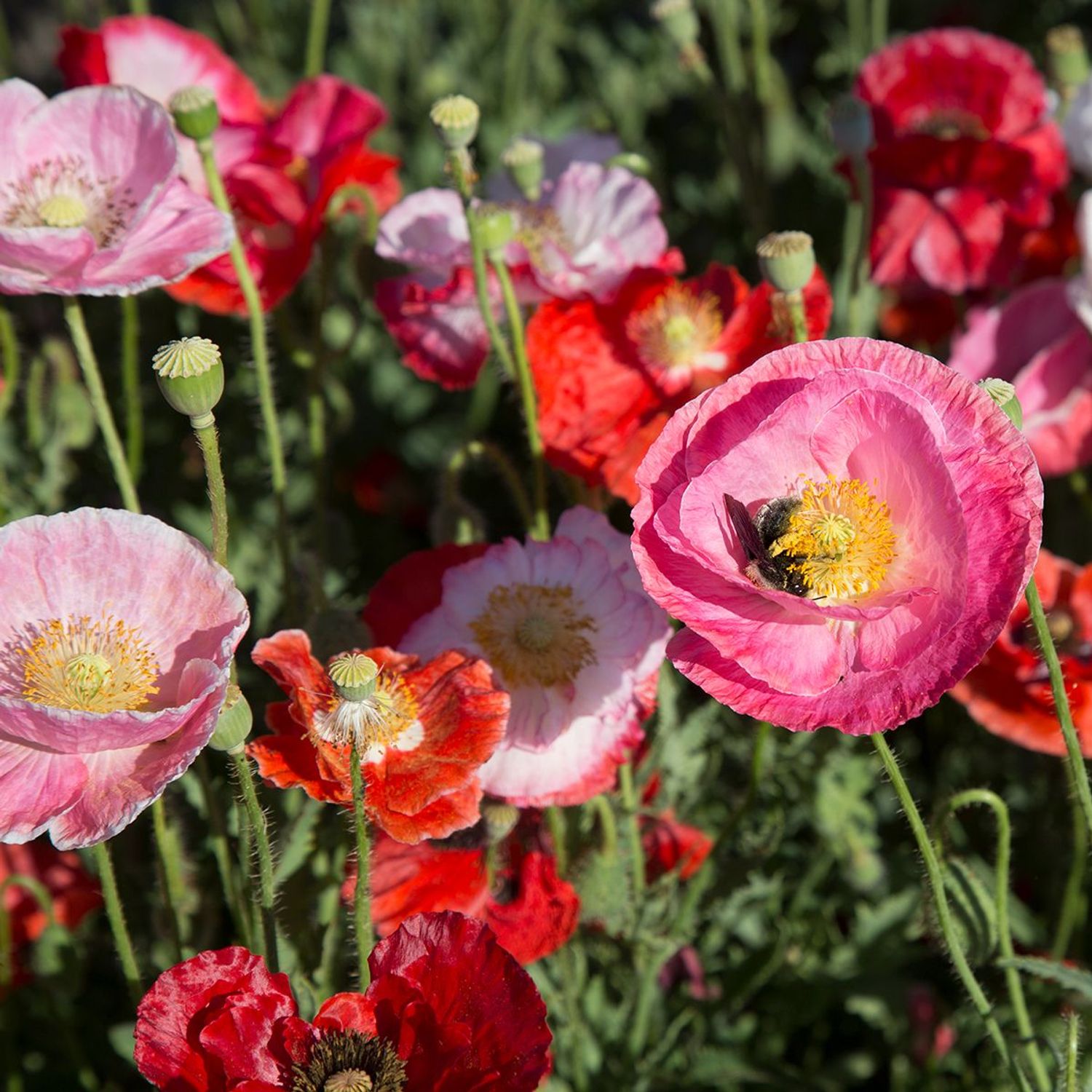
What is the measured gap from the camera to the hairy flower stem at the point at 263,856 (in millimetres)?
1017

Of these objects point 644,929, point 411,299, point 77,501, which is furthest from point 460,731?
point 77,501

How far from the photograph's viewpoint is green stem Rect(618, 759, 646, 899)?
132 cm

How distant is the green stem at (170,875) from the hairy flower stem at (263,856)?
113 mm

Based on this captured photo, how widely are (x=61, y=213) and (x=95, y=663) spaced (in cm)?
57

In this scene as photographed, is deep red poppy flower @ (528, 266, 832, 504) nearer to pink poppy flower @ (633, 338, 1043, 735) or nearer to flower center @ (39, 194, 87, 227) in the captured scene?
pink poppy flower @ (633, 338, 1043, 735)

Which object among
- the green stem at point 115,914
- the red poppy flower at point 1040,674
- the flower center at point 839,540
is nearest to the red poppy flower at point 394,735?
the green stem at point 115,914

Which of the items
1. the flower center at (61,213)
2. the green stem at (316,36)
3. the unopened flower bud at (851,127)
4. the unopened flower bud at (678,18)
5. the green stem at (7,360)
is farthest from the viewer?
the green stem at (316,36)

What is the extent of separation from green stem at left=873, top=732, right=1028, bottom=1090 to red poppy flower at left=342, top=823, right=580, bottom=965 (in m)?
0.35

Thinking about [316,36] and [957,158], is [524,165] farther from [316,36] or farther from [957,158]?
[316,36]

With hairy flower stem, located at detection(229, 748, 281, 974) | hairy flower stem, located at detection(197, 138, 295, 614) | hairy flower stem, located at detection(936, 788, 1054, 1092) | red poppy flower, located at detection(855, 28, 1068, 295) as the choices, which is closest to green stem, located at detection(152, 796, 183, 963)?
hairy flower stem, located at detection(229, 748, 281, 974)

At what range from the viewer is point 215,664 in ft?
3.33

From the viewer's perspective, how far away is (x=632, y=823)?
1.38 metres

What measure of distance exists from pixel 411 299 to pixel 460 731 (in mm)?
601

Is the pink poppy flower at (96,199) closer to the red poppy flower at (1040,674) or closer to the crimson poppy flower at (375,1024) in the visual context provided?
the crimson poppy flower at (375,1024)
